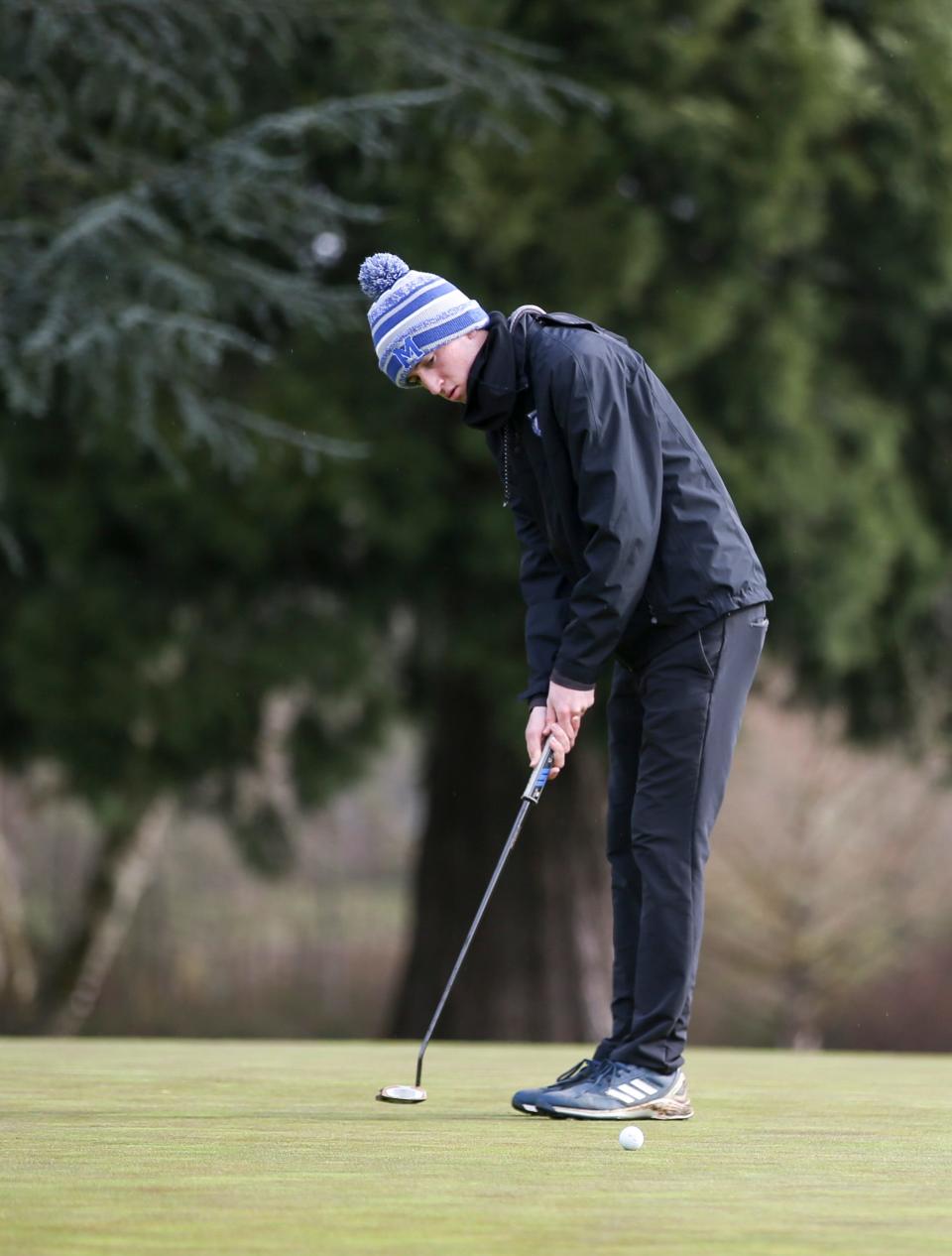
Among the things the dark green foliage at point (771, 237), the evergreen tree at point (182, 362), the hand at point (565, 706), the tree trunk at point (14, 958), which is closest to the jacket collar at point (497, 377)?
the hand at point (565, 706)

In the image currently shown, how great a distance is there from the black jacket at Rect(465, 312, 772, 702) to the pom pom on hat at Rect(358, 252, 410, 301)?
268 millimetres

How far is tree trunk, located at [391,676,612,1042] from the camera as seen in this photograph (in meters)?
11.0

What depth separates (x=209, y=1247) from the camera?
244cm

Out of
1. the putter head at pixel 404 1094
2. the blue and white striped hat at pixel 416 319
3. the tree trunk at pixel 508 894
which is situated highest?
the blue and white striped hat at pixel 416 319

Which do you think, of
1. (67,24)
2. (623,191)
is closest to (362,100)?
(67,24)

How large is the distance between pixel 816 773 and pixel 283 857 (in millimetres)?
8456

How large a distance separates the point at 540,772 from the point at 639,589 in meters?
0.45

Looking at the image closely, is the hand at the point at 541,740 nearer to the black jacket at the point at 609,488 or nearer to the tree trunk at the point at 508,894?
the black jacket at the point at 609,488

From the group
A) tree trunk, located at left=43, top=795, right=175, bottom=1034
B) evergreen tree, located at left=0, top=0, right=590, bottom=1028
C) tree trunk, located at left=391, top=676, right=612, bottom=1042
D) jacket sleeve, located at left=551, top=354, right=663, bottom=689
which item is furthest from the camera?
tree trunk, located at left=43, top=795, right=175, bottom=1034

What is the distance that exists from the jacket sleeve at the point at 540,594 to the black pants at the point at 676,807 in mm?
279

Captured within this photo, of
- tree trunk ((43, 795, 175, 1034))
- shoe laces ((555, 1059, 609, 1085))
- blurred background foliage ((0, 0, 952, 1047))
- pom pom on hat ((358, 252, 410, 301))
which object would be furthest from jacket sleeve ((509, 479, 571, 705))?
tree trunk ((43, 795, 175, 1034))

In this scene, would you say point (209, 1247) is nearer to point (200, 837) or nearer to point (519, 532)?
point (519, 532)

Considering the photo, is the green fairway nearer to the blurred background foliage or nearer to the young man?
the young man

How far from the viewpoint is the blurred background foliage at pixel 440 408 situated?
29.9ft
